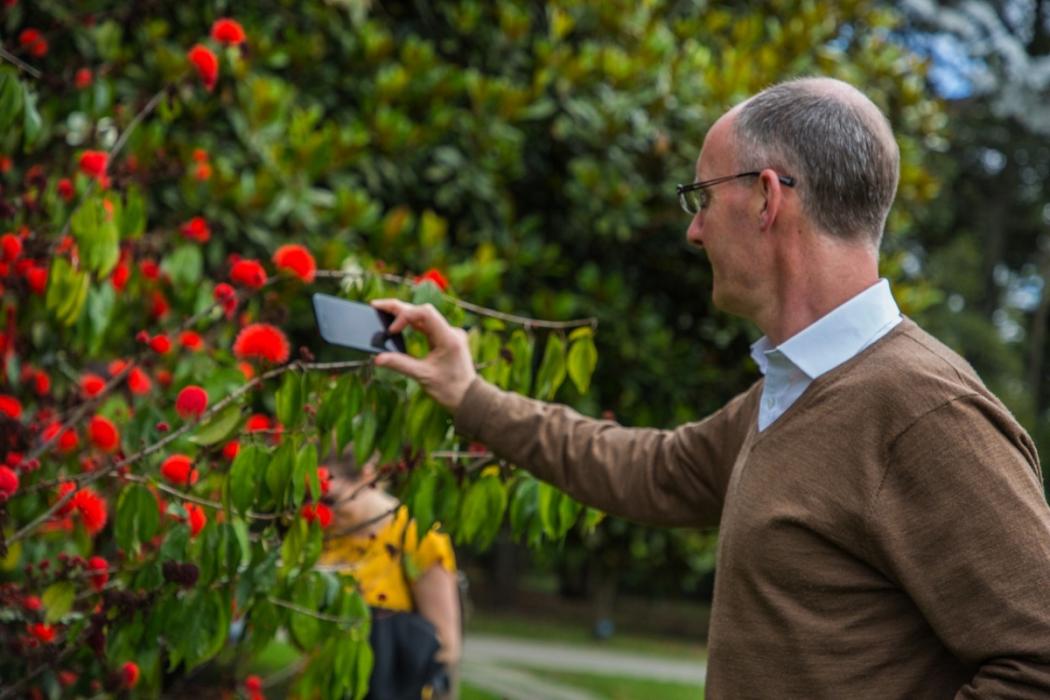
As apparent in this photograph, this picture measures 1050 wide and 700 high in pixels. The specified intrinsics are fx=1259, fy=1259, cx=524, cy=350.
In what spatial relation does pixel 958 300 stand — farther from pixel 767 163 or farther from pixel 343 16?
pixel 767 163

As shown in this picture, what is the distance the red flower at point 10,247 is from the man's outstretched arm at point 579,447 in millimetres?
931

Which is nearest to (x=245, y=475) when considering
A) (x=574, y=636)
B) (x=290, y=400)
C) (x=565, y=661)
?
(x=290, y=400)

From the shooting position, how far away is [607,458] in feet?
8.81

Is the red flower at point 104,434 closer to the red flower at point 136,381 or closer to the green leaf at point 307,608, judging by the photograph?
the red flower at point 136,381

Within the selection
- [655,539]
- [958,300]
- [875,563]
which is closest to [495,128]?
[655,539]

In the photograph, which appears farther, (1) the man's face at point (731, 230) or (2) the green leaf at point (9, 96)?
(2) the green leaf at point (9, 96)

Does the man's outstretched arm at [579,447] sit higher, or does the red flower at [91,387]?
the man's outstretched arm at [579,447]

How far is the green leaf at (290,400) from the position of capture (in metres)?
2.47

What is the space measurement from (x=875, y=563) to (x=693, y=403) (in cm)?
374

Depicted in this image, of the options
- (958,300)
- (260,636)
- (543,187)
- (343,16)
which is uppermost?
(343,16)

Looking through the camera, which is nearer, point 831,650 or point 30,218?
point 831,650

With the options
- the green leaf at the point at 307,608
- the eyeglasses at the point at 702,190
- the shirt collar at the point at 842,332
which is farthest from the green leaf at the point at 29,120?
the shirt collar at the point at 842,332

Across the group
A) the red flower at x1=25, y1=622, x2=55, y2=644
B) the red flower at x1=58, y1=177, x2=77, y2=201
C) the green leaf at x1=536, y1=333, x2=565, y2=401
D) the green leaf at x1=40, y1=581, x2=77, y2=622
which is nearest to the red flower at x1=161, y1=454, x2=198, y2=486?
the green leaf at x1=40, y1=581, x2=77, y2=622

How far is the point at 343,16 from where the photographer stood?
5.30 meters
